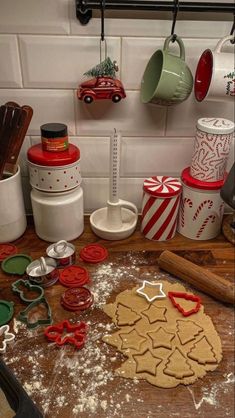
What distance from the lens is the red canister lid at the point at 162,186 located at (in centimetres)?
74

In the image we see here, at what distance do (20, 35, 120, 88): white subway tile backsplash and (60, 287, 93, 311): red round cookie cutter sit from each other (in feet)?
1.28

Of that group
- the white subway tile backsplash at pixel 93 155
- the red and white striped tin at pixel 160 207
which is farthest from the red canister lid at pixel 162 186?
the white subway tile backsplash at pixel 93 155

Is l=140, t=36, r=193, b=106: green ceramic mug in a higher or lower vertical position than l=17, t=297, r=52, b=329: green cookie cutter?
higher

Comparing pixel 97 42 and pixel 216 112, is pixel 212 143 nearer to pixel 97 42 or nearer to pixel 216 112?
pixel 216 112

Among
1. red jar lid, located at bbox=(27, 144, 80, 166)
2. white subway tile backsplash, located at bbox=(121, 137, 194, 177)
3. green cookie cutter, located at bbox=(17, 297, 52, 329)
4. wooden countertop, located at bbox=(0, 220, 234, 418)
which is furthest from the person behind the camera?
white subway tile backsplash, located at bbox=(121, 137, 194, 177)

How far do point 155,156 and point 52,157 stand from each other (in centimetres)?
24

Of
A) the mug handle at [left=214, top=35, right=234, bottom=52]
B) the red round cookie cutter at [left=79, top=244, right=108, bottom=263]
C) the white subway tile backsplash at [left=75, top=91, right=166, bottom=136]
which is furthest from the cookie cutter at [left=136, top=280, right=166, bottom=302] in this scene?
the mug handle at [left=214, top=35, right=234, bottom=52]

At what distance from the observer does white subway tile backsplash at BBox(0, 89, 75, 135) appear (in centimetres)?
73

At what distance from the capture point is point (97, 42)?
689 millimetres

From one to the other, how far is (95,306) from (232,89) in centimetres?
45

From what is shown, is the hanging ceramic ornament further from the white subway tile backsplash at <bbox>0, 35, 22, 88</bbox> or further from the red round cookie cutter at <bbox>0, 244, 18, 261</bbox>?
the red round cookie cutter at <bbox>0, 244, 18, 261</bbox>

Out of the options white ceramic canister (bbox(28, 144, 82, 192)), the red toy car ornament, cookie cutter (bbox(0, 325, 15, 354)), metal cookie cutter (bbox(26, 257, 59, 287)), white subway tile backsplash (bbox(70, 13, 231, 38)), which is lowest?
cookie cutter (bbox(0, 325, 15, 354))

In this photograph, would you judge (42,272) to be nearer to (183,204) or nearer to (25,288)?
(25,288)

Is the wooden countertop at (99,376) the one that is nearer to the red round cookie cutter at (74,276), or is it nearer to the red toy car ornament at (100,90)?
the red round cookie cutter at (74,276)
